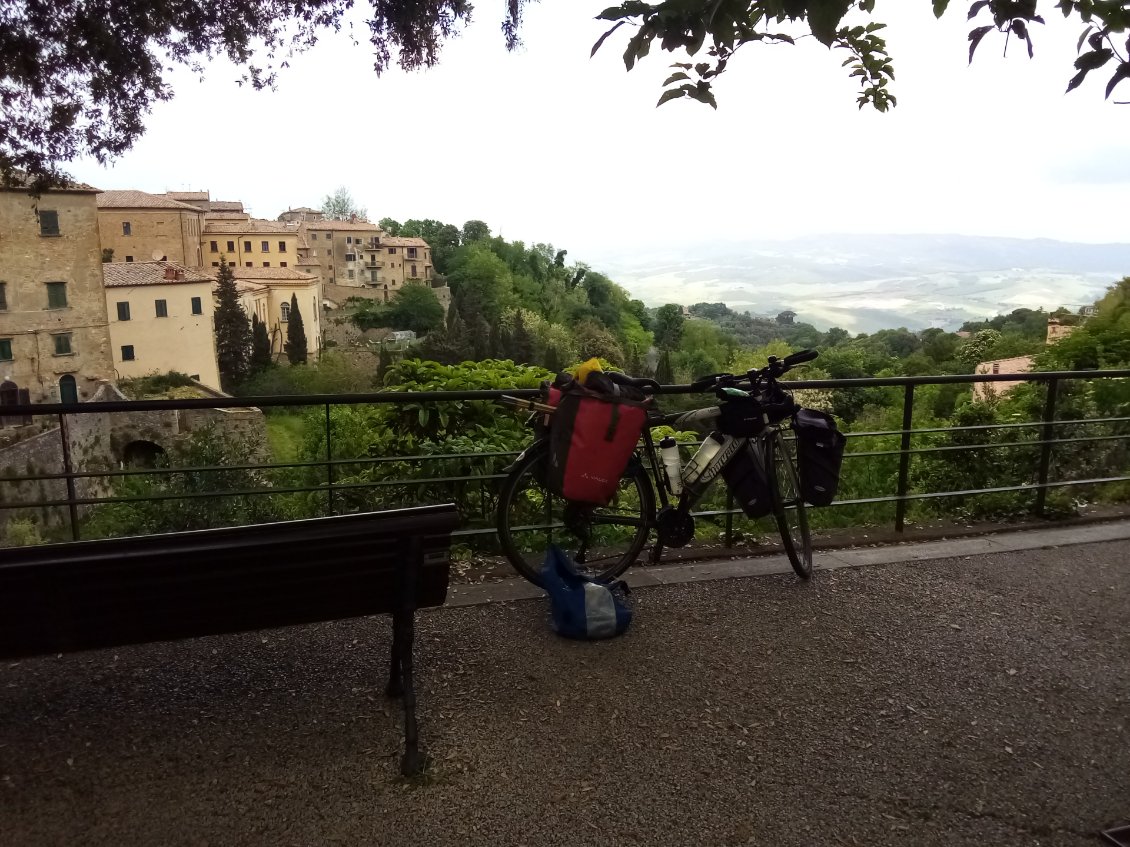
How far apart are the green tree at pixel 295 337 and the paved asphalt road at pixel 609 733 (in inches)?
2813

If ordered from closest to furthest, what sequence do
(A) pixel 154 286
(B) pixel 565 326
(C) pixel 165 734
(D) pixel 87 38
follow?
(C) pixel 165 734 → (D) pixel 87 38 → (A) pixel 154 286 → (B) pixel 565 326

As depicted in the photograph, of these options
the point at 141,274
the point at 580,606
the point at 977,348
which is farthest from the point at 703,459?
the point at 141,274

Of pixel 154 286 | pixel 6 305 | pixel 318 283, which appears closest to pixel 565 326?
pixel 318 283

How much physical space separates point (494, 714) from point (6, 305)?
111 ft

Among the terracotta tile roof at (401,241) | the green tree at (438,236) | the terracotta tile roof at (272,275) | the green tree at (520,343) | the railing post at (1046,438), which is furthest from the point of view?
the green tree at (438,236)

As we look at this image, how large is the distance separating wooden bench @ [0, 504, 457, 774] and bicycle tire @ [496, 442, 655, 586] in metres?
1.06

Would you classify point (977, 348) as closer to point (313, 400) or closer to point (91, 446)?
point (91, 446)

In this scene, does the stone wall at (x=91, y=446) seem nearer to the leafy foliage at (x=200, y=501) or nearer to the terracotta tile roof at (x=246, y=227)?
the leafy foliage at (x=200, y=501)

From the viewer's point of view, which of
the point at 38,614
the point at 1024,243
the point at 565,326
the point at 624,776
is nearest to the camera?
the point at 38,614

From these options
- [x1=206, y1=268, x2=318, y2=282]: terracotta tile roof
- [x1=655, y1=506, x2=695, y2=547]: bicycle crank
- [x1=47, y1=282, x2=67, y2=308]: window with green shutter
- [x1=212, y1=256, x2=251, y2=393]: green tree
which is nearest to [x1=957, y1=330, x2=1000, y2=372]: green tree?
[x1=655, y1=506, x2=695, y2=547]: bicycle crank

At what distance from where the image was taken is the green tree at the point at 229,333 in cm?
6147

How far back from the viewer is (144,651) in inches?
120

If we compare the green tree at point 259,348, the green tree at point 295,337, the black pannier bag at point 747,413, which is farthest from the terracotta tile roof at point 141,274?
the black pannier bag at point 747,413

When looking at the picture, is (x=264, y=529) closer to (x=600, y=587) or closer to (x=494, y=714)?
(x=494, y=714)
